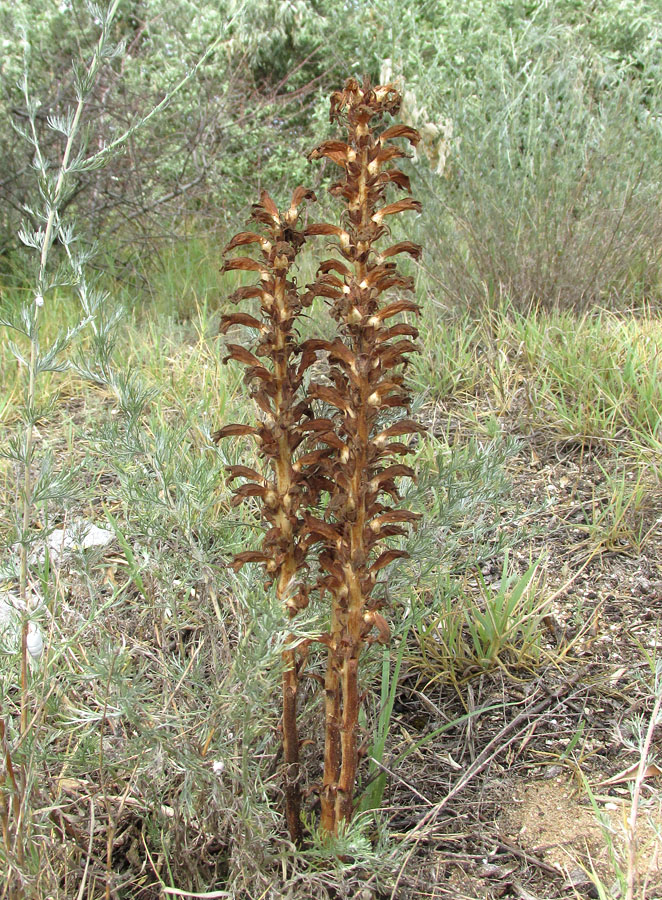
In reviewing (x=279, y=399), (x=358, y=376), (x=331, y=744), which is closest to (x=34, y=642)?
(x=331, y=744)

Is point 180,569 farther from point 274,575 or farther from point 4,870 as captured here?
point 4,870

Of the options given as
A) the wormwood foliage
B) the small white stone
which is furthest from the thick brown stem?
the small white stone

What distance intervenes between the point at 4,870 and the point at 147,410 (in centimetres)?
216

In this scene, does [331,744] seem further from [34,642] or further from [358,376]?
[34,642]

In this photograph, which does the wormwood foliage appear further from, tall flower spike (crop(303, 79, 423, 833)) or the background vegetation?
the background vegetation

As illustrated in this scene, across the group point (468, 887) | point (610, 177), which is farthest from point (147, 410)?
point (610, 177)

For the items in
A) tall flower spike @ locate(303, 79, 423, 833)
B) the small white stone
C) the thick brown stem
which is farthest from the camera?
the small white stone

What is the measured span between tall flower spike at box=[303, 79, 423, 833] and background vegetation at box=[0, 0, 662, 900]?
0.16 m

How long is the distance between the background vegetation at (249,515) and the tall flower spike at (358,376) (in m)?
0.16

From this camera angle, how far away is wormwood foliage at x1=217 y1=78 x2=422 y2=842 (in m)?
1.33

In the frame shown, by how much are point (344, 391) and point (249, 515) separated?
1.05m

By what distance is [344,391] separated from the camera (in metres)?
1.36

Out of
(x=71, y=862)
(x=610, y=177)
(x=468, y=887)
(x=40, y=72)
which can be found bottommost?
(x=468, y=887)

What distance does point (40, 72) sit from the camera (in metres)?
5.20
